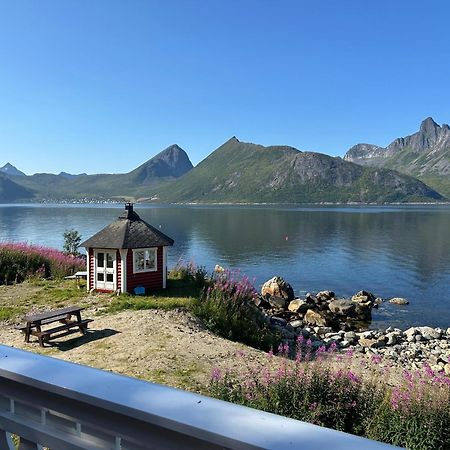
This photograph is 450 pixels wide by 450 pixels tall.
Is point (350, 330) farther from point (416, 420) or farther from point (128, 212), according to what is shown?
point (416, 420)

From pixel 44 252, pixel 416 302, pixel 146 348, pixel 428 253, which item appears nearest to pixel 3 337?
pixel 146 348

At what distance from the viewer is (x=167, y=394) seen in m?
1.39

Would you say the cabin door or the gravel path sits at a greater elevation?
the cabin door

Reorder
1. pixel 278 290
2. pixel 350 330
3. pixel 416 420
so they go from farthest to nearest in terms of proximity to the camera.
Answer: pixel 278 290 → pixel 350 330 → pixel 416 420

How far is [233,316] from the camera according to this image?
15.3 meters

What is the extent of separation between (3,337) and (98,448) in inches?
507

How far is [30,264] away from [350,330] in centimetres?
1704

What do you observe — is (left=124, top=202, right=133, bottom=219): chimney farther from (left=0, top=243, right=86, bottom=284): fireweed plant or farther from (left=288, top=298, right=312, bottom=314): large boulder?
(left=288, top=298, right=312, bottom=314): large boulder

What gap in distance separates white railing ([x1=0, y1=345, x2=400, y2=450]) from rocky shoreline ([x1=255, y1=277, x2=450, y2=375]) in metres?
14.1

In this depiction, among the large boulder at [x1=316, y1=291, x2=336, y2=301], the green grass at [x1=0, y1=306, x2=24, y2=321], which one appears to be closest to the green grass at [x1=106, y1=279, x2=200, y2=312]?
the green grass at [x1=0, y1=306, x2=24, y2=321]

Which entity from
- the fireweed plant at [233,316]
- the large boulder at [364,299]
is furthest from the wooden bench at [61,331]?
the large boulder at [364,299]

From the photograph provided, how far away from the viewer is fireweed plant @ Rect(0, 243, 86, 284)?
20.4m

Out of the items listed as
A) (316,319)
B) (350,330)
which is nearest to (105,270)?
(316,319)

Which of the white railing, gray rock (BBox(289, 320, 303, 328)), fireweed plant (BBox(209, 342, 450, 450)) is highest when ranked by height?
the white railing
